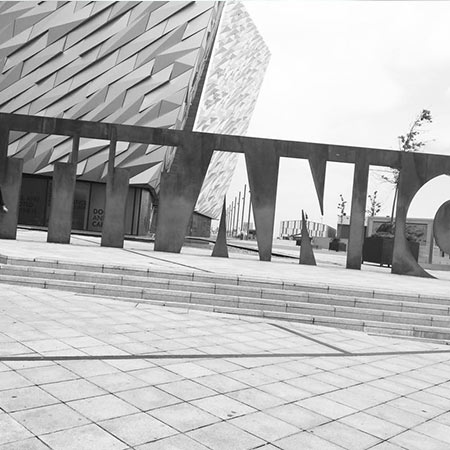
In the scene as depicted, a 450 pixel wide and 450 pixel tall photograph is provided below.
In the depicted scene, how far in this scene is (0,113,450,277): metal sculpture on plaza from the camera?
14730mm

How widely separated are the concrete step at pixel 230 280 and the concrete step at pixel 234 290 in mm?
98

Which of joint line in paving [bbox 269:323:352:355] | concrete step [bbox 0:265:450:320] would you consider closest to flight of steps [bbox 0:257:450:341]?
concrete step [bbox 0:265:450:320]

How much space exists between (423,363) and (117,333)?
4084 millimetres

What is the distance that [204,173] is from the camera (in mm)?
14750

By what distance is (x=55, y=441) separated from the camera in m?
3.40

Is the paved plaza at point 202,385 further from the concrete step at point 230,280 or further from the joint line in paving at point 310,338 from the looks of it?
the concrete step at point 230,280

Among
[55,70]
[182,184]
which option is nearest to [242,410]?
[182,184]

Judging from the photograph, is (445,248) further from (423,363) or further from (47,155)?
(47,155)

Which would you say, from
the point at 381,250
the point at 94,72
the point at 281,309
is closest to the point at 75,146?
the point at 281,309

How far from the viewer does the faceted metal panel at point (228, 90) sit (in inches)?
1503

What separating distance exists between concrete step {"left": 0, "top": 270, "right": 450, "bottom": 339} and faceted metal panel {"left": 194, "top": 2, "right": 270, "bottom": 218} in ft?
89.2

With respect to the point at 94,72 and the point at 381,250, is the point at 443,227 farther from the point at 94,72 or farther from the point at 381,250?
the point at 94,72

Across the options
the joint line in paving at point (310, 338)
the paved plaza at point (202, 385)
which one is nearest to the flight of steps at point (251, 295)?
the joint line in paving at point (310, 338)

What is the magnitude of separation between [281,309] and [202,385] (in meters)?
4.36
